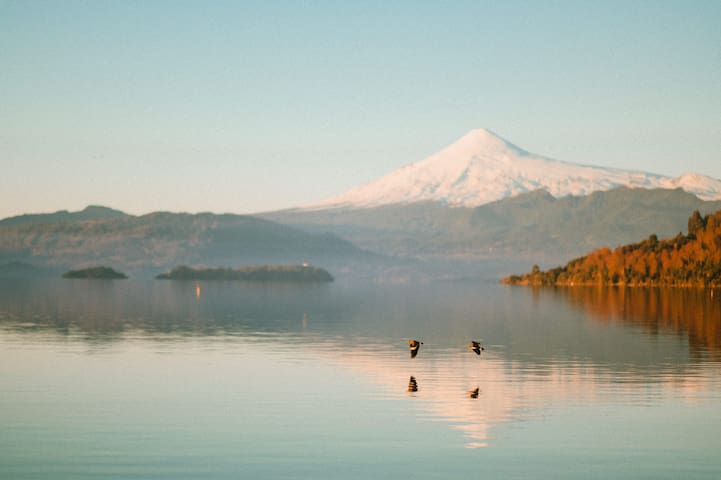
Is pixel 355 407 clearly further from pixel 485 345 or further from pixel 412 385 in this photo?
pixel 485 345

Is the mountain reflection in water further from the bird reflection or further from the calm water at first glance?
the calm water

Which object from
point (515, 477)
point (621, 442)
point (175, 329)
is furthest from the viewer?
point (175, 329)

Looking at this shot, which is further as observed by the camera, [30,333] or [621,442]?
[30,333]

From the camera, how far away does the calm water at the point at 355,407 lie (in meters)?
31.5

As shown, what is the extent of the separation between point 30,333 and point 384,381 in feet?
126

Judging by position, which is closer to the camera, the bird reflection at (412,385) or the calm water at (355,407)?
the calm water at (355,407)

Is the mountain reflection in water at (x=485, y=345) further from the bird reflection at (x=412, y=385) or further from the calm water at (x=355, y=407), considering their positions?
the calm water at (x=355, y=407)

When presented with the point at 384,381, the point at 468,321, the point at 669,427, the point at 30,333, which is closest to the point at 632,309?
the point at 468,321

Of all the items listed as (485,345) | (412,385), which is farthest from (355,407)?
(485,345)

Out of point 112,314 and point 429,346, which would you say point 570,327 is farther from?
point 112,314

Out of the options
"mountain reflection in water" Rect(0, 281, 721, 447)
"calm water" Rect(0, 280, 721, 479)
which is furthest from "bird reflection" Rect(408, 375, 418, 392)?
"calm water" Rect(0, 280, 721, 479)

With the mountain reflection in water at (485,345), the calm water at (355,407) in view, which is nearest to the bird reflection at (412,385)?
the mountain reflection in water at (485,345)

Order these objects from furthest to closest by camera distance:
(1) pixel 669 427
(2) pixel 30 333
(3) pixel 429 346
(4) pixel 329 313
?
(4) pixel 329 313
(2) pixel 30 333
(3) pixel 429 346
(1) pixel 669 427

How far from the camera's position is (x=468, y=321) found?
348 feet
